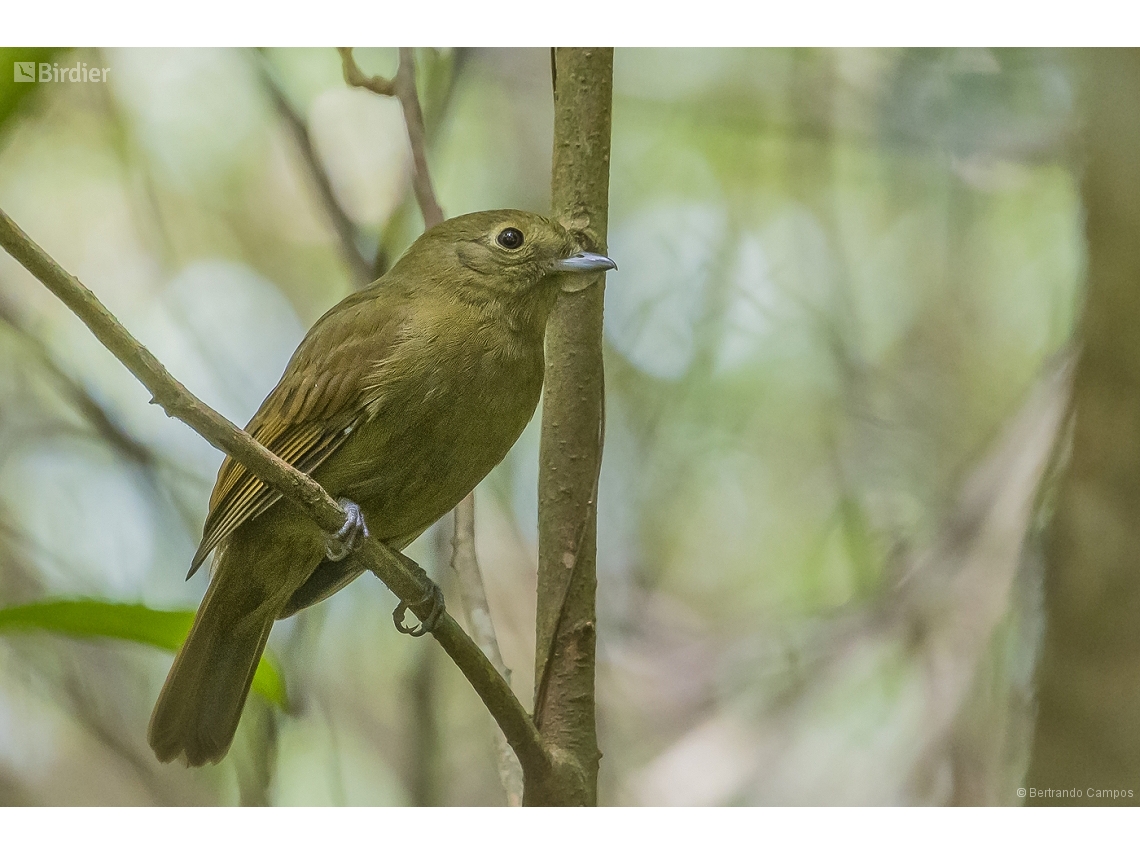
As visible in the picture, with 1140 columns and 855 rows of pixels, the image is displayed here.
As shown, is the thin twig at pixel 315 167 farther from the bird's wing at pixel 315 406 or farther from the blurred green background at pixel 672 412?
the bird's wing at pixel 315 406

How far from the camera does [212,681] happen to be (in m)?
2.51

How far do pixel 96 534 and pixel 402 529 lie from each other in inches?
29.6

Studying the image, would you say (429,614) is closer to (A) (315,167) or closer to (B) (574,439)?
(B) (574,439)

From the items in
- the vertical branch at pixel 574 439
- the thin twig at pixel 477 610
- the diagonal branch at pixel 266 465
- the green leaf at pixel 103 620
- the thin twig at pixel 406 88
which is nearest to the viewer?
the diagonal branch at pixel 266 465

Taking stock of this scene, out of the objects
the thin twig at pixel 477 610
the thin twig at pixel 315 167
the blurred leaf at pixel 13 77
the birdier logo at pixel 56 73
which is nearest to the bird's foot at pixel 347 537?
the thin twig at pixel 477 610

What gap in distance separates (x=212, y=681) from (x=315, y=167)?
121cm

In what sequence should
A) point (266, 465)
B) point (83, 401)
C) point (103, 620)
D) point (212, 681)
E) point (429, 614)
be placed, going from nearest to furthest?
point (266, 465)
point (103, 620)
point (429, 614)
point (212, 681)
point (83, 401)

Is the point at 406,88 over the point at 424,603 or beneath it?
over

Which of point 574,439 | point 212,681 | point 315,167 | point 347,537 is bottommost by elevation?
point 212,681

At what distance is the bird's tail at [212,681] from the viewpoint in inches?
97.5

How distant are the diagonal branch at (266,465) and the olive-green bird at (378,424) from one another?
0.46 feet

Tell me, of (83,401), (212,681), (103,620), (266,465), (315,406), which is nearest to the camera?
(266,465)

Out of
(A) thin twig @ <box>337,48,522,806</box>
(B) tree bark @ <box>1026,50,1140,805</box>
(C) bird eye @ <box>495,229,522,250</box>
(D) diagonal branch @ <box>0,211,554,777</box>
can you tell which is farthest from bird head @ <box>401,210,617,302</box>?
(B) tree bark @ <box>1026,50,1140,805</box>

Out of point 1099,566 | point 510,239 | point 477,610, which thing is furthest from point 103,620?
point 1099,566
